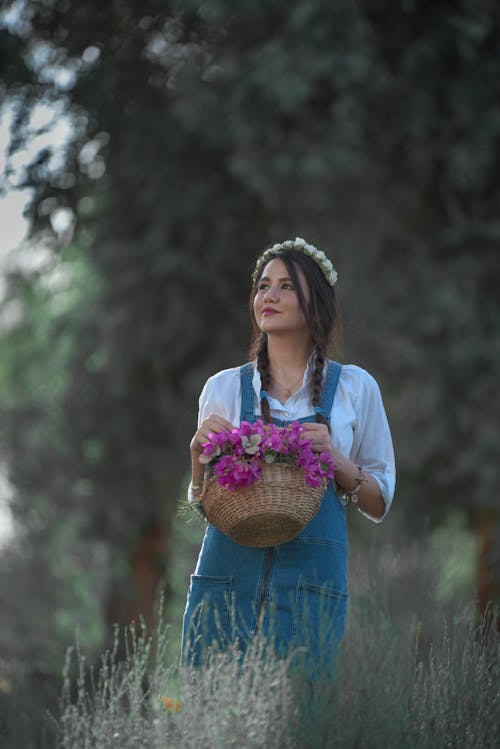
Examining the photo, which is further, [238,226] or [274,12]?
[238,226]

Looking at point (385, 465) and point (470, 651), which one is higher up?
point (385, 465)

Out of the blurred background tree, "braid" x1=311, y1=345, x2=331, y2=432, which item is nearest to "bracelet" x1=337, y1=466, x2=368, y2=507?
"braid" x1=311, y1=345, x2=331, y2=432

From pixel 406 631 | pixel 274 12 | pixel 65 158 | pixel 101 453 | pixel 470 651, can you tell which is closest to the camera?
pixel 470 651

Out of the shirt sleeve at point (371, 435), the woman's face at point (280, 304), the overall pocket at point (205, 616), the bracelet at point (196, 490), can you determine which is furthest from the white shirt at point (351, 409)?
the overall pocket at point (205, 616)

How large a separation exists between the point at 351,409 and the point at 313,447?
33 cm

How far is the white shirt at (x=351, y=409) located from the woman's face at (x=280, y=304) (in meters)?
0.14

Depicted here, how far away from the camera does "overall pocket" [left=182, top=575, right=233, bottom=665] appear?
3.23 m

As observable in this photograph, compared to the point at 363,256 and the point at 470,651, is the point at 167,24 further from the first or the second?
the point at 470,651

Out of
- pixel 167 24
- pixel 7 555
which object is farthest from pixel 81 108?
pixel 7 555

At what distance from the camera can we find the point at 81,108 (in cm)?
970

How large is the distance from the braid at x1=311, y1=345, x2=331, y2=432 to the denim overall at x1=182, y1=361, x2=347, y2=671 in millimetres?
194

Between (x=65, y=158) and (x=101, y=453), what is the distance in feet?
8.99

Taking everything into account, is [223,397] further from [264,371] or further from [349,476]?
[349,476]

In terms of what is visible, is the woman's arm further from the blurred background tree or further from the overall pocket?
the blurred background tree
